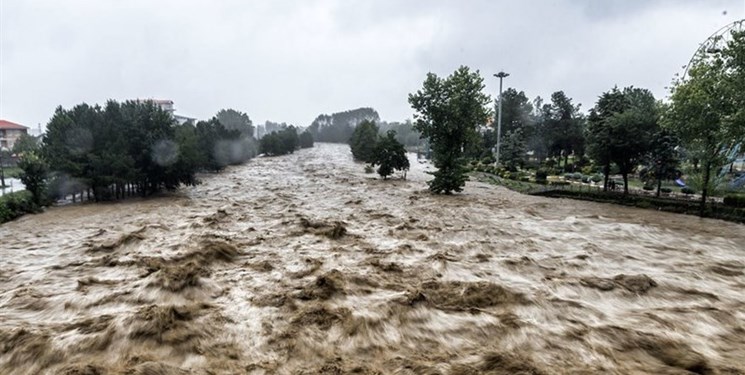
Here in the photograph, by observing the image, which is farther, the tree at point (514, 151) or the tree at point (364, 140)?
the tree at point (364, 140)

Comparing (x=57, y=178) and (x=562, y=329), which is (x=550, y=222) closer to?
(x=562, y=329)

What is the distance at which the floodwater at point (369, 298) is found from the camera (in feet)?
25.4

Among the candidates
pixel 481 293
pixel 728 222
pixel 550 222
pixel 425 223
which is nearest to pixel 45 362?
pixel 481 293

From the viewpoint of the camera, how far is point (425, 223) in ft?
69.1

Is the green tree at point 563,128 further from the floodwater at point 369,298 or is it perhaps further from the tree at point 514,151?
the floodwater at point 369,298

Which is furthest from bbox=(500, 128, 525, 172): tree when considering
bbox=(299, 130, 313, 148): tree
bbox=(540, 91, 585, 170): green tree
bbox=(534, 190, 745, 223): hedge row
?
bbox=(299, 130, 313, 148): tree

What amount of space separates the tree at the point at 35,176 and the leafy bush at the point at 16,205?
42cm

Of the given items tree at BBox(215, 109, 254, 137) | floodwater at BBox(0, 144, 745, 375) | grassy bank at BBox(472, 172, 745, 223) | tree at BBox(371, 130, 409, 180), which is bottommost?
floodwater at BBox(0, 144, 745, 375)

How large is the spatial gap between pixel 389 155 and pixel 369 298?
3560 cm

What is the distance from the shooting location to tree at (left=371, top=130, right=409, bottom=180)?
1782 inches

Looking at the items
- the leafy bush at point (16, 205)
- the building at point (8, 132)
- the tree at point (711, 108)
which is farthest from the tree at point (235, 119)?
the tree at point (711, 108)

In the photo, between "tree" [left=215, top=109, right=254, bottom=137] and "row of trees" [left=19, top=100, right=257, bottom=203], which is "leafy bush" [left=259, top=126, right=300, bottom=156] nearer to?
"tree" [left=215, top=109, right=254, bottom=137]

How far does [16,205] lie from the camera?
2386 cm

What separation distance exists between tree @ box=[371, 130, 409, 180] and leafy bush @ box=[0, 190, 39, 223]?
101 ft
